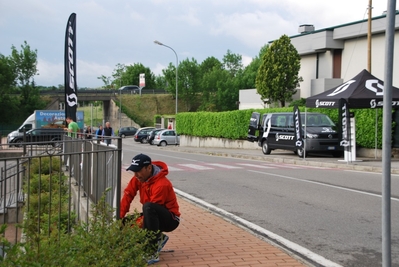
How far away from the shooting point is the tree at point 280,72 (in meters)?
41.2

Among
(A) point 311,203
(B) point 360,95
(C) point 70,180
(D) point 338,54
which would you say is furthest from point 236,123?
(C) point 70,180

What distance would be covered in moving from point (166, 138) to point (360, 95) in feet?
105

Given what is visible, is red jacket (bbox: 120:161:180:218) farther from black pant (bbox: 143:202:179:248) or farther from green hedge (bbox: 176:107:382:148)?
green hedge (bbox: 176:107:382:148)

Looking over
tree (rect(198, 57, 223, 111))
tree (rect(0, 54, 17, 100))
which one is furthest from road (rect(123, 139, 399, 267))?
tree (rect(198, 57, 223, 111))

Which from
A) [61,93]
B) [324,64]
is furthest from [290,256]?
[61,93]

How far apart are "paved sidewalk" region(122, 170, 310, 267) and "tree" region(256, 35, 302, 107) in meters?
33.6

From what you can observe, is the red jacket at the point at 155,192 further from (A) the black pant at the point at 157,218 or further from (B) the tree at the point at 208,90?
(B) the tree at the point at 208,90

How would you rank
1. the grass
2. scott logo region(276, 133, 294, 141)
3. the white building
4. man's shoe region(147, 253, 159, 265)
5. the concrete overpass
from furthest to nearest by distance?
the grass < the concrete overpass < the white building < scott logo region(276, 133, 294, 141) < man's shoe region(147, 253, 159, 265)

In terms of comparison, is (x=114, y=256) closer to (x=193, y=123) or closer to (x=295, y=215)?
(x=295, y=215)

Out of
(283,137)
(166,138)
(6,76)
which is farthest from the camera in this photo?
(6,76)

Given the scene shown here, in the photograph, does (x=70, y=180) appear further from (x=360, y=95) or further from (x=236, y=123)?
(x=236, y=123)

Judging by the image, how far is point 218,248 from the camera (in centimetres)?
→ 680

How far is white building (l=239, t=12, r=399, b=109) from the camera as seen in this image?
1372 inches

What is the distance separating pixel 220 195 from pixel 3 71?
60.5 meters
